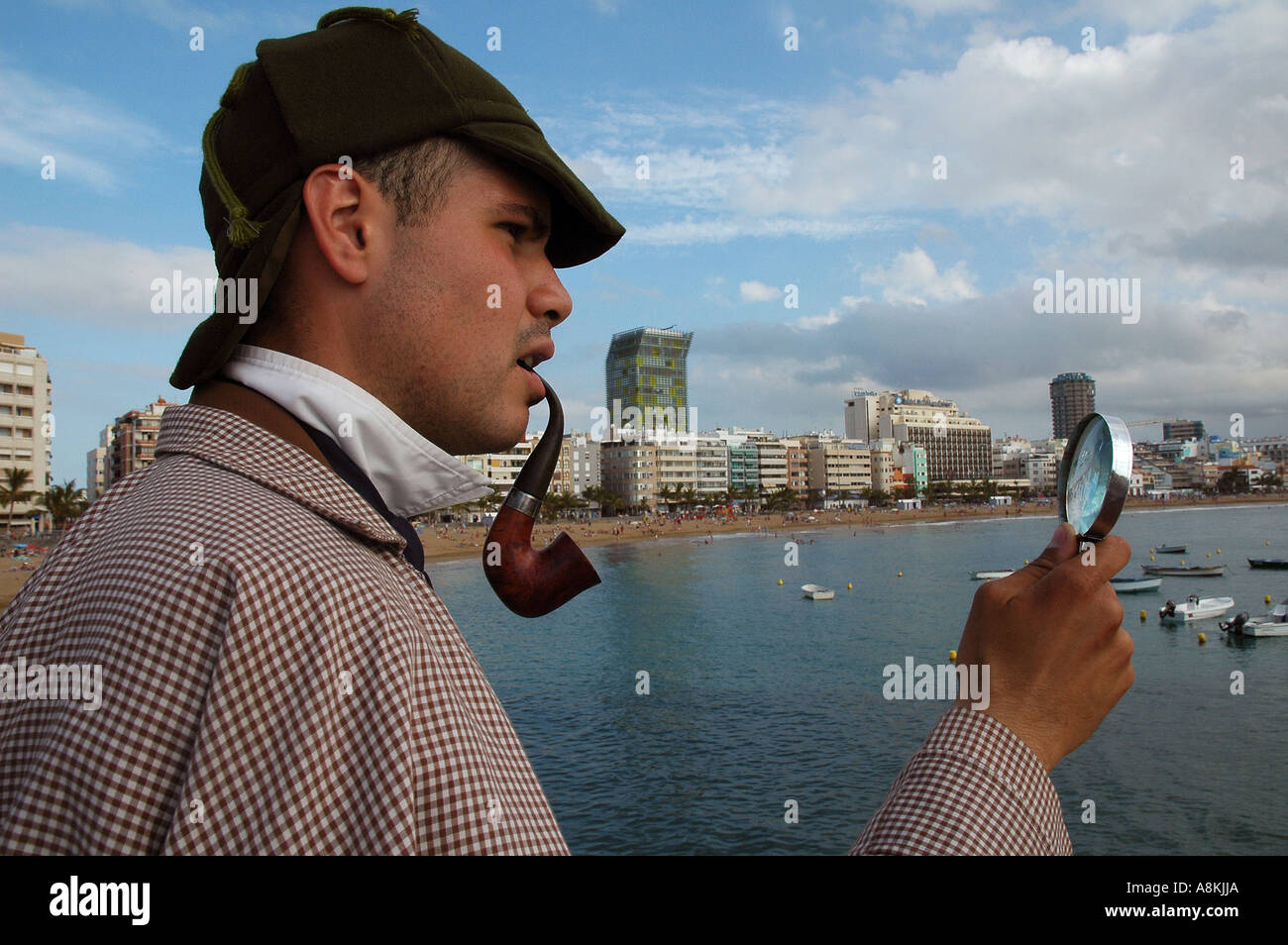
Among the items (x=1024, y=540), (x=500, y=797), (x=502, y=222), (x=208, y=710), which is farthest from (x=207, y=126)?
(x=1024, y=540)

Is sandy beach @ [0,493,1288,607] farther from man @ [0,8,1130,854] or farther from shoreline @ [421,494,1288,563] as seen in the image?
man @ [0,8,1130,854]

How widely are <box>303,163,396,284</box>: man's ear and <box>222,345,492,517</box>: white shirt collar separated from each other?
179 mm

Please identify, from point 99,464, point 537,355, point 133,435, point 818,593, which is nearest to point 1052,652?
point 537,355

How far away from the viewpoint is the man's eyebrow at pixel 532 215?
1486 mm

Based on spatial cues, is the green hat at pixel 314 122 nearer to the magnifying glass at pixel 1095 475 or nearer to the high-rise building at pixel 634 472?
the magnifying glass at pixel 1095 475

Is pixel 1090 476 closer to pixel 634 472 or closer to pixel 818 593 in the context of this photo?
pixel 818 593

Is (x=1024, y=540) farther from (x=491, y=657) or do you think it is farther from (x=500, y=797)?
(x=500, y=797)

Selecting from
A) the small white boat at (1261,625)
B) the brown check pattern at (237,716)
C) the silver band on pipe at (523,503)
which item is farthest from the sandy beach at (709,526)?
the brown check pattern at (237,716)

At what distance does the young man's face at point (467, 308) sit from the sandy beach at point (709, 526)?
73075mm

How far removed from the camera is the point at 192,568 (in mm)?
945

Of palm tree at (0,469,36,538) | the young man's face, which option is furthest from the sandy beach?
the young man's face

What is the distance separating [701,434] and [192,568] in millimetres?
163271

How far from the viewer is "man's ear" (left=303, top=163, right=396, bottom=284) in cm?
135

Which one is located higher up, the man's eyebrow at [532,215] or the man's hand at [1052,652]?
the man's eyebrow at [532,215]
